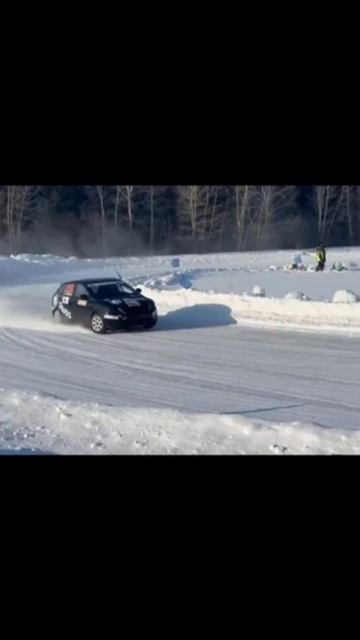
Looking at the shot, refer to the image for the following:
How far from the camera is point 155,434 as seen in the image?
7207mm

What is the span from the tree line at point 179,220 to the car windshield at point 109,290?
21440mm

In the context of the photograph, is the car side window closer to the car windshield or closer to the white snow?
the car windshield

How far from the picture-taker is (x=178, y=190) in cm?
4234

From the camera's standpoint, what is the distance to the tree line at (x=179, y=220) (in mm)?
38219

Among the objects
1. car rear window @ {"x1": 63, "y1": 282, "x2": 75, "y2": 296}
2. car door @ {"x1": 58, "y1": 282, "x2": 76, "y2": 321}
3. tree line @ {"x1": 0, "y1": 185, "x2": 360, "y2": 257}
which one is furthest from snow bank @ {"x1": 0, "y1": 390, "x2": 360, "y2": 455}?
tree line @ {"x1": 0, "y1": 185, "x2": 360, "y2": 257}

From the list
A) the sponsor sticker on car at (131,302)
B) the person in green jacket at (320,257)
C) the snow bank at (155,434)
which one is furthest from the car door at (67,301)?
the person in green jacket at (320,257)

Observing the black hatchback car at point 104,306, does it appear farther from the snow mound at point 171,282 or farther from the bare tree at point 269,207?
the bare tree at point 269,207

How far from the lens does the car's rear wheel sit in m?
14.9

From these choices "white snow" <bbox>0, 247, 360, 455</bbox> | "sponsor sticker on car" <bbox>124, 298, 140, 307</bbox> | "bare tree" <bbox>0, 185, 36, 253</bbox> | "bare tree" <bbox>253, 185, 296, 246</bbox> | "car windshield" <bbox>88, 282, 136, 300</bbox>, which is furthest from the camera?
"bare tree" <bbox>253, 185, 296, 246</bbox>

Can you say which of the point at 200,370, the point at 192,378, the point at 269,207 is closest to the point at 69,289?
the point at 200,370

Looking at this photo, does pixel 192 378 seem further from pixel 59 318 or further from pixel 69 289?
pixel 59 318
